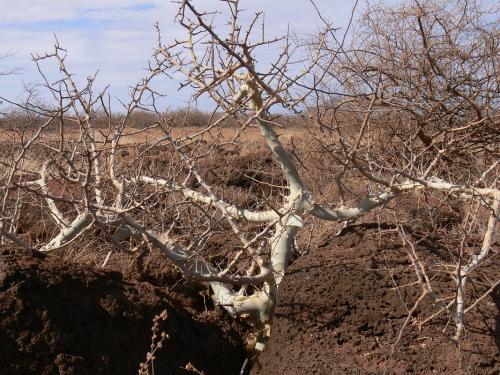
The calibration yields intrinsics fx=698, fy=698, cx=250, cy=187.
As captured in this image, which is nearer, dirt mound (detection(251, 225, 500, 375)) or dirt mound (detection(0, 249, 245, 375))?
dirt mound (detection(0, 249, 245, 375))

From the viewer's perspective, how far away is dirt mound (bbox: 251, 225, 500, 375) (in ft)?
10.3

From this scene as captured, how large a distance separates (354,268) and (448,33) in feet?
12.0

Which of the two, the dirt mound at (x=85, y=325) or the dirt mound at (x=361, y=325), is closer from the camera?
the dirt mound at (x=85, y=325)

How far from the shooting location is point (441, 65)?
654 cm

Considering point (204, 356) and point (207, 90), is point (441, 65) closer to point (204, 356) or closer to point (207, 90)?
point (207, 90)

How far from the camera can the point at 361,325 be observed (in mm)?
3389

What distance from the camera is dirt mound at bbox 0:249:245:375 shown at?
2824 mm

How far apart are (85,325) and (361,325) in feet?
4.30

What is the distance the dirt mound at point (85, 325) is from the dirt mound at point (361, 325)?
38 centimetres

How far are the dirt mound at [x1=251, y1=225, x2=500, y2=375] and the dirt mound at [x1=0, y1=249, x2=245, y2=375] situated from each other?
378 mm

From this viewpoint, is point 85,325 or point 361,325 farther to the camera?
point 361,325

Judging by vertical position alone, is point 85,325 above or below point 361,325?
above

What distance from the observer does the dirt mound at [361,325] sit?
10.3ft

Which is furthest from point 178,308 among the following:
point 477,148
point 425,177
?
point 477,148
